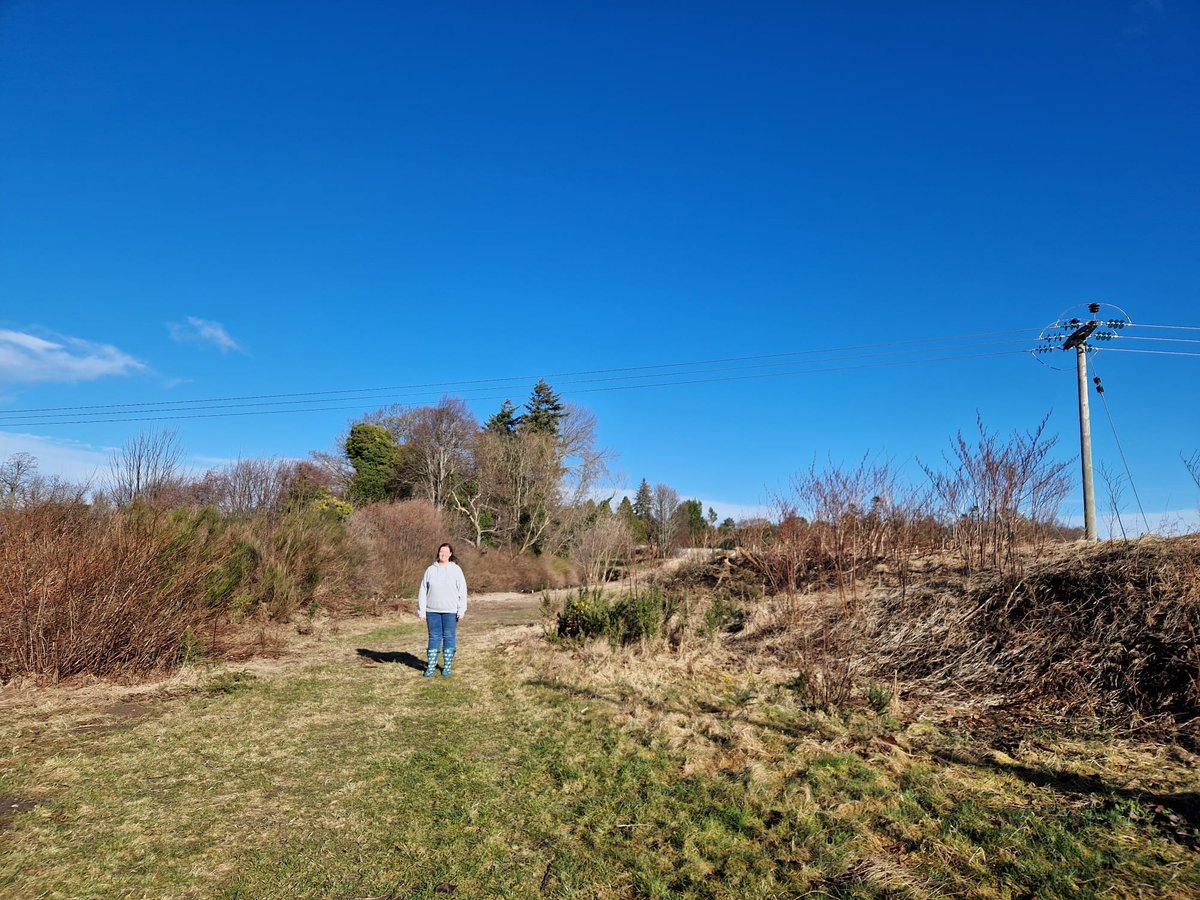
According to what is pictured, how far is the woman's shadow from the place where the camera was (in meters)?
9.64

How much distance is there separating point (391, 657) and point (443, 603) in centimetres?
261

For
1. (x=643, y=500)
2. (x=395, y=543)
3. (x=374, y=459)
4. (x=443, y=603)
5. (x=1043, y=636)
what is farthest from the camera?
(x=643, y=500)

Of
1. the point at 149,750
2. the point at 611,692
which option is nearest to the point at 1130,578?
the point at 611,692

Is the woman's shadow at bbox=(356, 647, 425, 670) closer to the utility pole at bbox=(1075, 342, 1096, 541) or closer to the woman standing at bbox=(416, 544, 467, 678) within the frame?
the woman standing at bbox=(416, 544, 467, 678)

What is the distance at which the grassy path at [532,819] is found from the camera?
322 centimetres

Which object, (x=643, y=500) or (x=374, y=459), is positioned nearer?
(x=374, y=459)

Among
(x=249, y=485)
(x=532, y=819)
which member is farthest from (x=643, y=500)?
(x=532, y=819)

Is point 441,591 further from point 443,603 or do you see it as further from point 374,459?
point 374,459

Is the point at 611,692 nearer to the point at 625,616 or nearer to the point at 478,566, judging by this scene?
the point at 625,616

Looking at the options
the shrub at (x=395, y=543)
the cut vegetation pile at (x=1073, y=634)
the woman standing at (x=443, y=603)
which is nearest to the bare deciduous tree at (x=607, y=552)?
the woman standing at (x=443, y=603)

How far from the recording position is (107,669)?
7.64 m

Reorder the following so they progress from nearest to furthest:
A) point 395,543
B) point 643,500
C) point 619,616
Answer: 1. point 619,616
2. point 395,543
3. point 643,500

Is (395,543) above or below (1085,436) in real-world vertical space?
below

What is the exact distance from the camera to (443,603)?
331 inches
